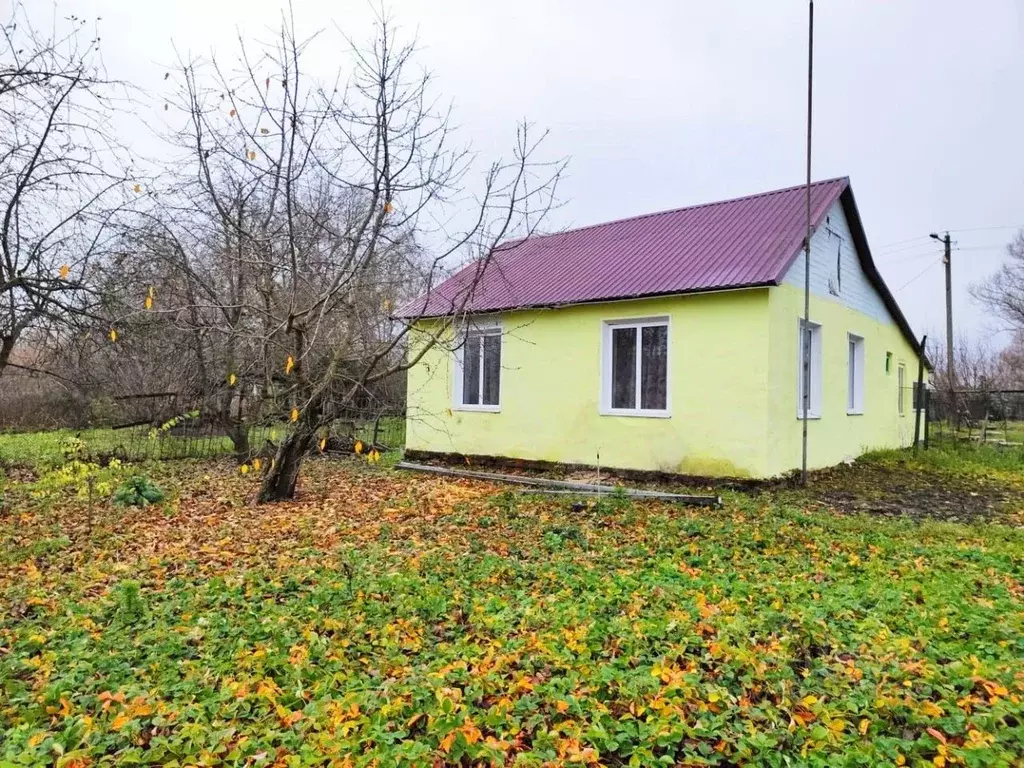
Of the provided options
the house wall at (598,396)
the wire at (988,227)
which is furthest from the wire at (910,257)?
the house wall at (598,396)

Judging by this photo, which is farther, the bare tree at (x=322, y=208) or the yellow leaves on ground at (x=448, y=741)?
the bare tree at (x=322, y=208)

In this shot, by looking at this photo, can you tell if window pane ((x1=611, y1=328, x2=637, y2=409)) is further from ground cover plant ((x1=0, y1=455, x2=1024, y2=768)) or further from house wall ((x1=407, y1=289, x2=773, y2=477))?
ground cover plant ((x1=0, y1=455, x2=1024, y2=768))

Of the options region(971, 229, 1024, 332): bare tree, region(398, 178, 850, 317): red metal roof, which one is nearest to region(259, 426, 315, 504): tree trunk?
region(398, 178, 850, 317): red metal roof

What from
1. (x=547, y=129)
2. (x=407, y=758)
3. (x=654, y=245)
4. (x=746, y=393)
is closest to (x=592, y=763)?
(x=407, y=758)

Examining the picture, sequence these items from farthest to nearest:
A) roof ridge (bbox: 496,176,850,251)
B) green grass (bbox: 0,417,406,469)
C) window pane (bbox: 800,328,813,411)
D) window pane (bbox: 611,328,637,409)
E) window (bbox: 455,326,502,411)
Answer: green grass (bbox: 0,417,406,469)
window (bbox: 455,326,502,411)
roof ridge (bbox: 496,176,850,251)
window pane (bbox: 611,328,637,409)
window pane (bbox: 800,328,813,411)

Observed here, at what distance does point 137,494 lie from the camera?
835cm

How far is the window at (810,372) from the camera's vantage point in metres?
9.97

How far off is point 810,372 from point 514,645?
28.8 ft

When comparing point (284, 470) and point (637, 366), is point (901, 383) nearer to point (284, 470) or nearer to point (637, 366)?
point (637, 366)

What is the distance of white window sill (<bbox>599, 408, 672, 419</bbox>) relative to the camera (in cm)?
987

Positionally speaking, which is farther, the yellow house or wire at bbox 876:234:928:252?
wire at bbox 876:234:928:252

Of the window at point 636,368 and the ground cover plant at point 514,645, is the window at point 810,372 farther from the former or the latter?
the ground cover plant at point 514,645

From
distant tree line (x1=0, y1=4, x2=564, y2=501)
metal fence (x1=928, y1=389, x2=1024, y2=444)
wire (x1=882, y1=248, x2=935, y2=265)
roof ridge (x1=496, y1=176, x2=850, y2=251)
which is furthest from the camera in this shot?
wire (x1=882, y1=248, x2=935, y2=265)

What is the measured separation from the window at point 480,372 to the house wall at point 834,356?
16.3 feet
